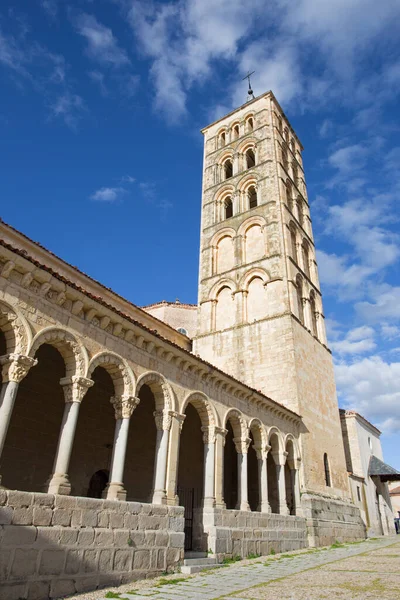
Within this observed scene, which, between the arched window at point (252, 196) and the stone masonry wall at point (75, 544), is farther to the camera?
the arched window at point (252, 196)

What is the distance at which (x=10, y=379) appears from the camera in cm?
712

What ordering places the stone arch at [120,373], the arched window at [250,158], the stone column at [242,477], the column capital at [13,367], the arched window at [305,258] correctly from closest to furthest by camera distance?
the column capital at [13,367] < the stone arch at [120,373] < the stone column at [242,477] < the arched window at [305,258] < the arched window at [250,158]

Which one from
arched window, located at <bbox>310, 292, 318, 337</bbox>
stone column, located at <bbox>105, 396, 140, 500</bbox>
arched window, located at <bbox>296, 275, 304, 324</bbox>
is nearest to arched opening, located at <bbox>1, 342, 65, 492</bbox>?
stone column, located at <bbox>105, 396, 140, 500</bbox>

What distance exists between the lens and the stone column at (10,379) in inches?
273

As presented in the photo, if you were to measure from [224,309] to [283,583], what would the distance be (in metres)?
14.3

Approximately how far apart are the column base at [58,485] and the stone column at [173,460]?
3.01 m

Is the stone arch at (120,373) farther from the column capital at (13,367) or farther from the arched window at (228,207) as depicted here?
the arched window at (228,207)

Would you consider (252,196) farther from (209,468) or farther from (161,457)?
(161,457)

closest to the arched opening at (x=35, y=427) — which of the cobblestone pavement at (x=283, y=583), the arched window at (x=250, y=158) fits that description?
the cobblestone pavement at (x=283, y=583)

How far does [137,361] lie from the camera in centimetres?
979

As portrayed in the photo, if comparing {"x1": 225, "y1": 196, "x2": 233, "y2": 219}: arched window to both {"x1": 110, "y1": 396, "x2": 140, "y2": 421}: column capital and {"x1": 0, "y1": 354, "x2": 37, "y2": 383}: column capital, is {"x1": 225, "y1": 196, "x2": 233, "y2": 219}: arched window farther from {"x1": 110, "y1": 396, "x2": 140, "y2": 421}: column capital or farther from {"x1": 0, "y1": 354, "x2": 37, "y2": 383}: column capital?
{"x1": 0, "y1": 354, "x2": 37, "y2": 383}: column capital

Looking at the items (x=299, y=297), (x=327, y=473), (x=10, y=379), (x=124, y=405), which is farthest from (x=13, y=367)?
(x=299, y=297)

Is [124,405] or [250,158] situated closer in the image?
[124,405]

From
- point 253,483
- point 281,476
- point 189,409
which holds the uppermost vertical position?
point 189,409
